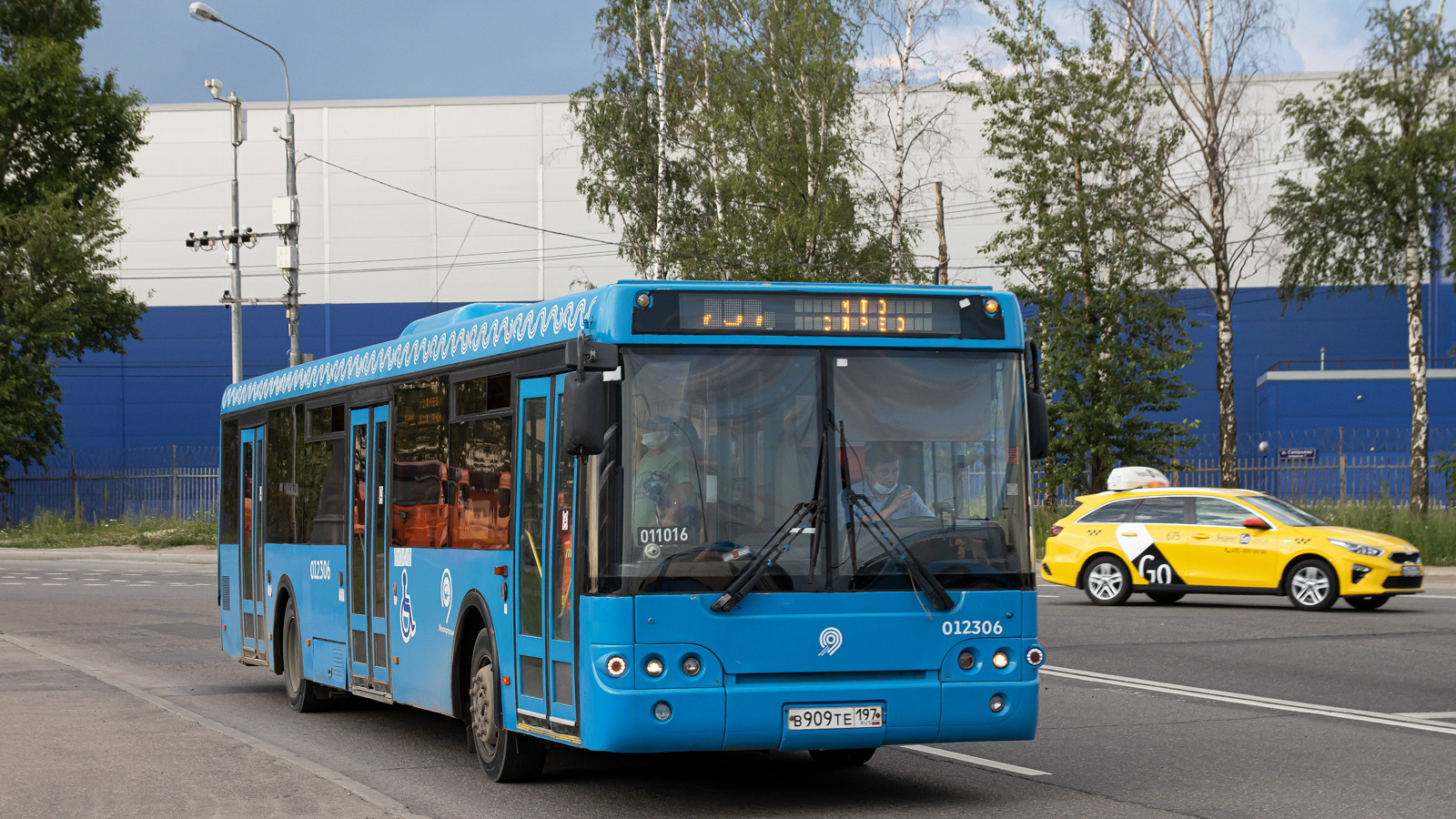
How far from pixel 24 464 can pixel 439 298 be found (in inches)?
593

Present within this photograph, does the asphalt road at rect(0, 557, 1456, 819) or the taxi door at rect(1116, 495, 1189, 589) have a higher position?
the taxi door at rect(1116, 495, 1189, 589)

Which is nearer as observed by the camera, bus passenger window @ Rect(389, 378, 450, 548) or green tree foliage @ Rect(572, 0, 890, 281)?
bus passenger window @ Rect(389, 378, 450, 548)

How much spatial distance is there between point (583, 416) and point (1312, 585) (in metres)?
15.3

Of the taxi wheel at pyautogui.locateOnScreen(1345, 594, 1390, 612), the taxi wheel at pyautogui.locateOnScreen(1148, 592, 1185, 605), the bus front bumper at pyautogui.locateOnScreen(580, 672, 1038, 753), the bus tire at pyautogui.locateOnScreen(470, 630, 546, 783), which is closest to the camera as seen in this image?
the bus front bumper at pyautogui.locateOnScreen(580, 672, 1038, 753)

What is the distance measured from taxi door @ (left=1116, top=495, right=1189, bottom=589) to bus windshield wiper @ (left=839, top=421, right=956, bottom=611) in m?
14.1

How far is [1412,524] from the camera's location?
92.9ft

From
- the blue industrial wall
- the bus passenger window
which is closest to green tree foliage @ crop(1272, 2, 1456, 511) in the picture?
the blue industrial wall

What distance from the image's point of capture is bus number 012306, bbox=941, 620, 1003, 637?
25.9 feet

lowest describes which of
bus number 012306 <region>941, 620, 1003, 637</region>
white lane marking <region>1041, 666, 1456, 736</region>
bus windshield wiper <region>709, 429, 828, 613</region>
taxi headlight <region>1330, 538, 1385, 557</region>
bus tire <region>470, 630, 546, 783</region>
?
white lane marking <region>1041, 666, 1456, 736</region>

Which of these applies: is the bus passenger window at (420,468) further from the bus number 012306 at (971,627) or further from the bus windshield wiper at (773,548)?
the bus number 012306 at (971,627)

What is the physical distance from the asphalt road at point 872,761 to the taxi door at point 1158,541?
4.49 metres

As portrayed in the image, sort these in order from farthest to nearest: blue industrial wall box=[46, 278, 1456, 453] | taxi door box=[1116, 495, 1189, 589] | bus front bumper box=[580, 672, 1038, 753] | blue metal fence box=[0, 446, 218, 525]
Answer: blue industrial wall box=[46, 278, 1456, 453] → blue metal fence box=[0, 446, 218, 525] → taxi door box=[1116, 495, 1189, 589] → bus front bumper box=[580, 672, 1038, 753]

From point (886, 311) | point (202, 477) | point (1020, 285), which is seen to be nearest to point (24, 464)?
point (202, 477)

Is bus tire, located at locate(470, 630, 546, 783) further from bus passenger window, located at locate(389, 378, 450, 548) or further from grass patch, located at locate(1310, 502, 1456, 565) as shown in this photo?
grass patch, located at locate(1310, 502, 1456, 565)
